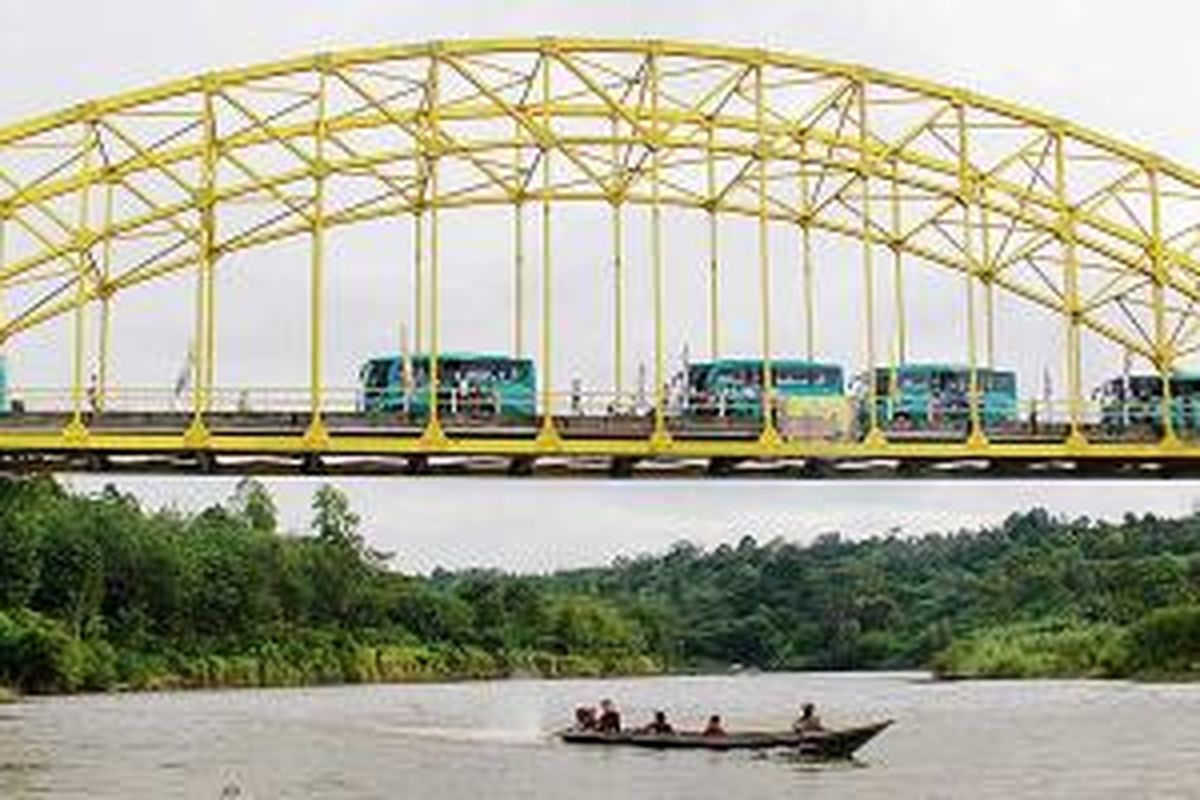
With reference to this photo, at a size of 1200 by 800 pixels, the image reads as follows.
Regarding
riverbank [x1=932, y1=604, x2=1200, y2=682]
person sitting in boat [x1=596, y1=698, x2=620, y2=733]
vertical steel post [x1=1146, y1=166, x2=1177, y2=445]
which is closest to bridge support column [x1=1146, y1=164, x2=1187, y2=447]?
vertical steel post [x1=1146, y1=166, x2=1177, y2=445]

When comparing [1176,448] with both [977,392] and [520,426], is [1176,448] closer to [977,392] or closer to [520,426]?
[977,392]

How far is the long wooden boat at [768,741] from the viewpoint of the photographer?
60.2 metres

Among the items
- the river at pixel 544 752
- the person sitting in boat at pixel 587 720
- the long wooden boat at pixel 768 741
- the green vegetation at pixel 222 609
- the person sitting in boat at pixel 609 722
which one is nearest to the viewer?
the river at pixel 544 752

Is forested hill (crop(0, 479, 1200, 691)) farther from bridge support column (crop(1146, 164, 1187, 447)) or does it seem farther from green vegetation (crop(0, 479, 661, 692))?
bridge support column (crop(1146, 164, 1187, 447))

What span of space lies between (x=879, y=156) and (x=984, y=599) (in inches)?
5749

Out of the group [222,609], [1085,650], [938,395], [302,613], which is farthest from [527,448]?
[302,613]

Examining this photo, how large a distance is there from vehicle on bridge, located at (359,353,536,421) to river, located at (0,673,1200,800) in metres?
10.1

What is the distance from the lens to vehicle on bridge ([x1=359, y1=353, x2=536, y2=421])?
54156 mm

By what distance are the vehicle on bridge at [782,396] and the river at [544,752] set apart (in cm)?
954

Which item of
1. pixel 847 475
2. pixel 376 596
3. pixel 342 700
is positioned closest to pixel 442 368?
pixel 847 475

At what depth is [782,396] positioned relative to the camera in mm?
55656

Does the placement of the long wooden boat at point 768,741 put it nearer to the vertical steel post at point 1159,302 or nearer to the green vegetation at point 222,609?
the vertical steel post at point 1159,302

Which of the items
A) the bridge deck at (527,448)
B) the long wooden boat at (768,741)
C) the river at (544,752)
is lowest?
the river at (544,752)

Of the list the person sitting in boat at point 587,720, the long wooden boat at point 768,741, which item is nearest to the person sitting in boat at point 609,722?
the long wooden boat at point 768,741
